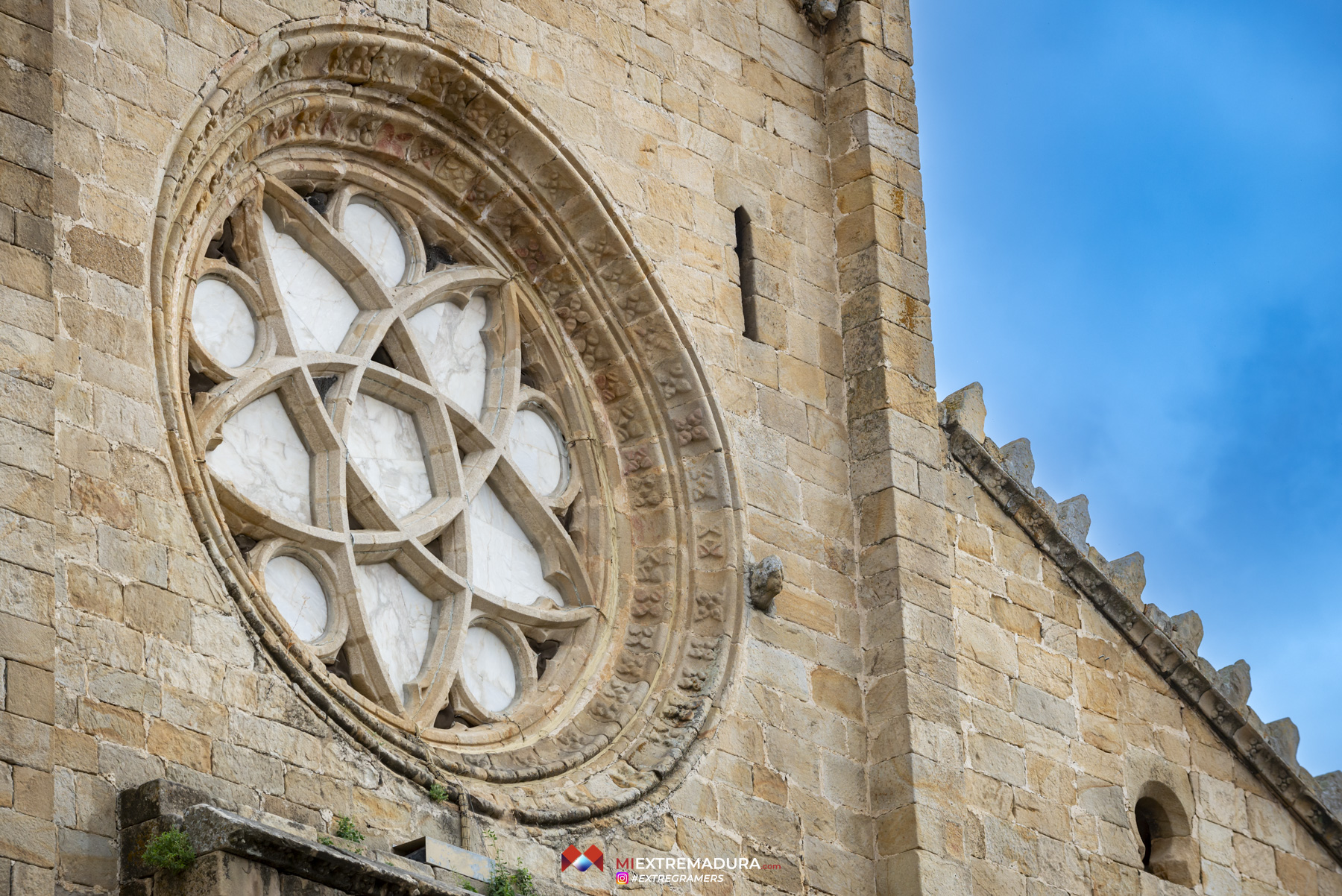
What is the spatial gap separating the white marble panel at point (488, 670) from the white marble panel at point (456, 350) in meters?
1.13

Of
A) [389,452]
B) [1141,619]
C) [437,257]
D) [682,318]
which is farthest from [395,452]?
[1141,619]

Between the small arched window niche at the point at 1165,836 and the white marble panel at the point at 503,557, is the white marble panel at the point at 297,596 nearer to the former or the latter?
the white marble panel at the point at 503,557

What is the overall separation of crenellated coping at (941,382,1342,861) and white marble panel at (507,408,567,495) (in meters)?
2.43

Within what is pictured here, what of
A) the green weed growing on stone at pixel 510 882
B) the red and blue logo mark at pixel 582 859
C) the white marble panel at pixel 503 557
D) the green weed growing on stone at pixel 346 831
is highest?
the white marble panel at pixel 503 557

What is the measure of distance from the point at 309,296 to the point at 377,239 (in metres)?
0.66

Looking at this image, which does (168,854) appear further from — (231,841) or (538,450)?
(538,450)

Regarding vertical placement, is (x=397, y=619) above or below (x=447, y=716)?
above

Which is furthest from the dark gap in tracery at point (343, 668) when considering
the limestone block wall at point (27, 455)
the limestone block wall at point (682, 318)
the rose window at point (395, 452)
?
the limestone block wall at point (27, 455)

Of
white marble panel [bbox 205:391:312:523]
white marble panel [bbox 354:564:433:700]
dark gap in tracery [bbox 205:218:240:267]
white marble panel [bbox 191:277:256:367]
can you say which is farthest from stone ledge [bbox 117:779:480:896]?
dark gap in tracery [bbox 205:218:240:267]

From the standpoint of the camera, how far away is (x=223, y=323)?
10773mm

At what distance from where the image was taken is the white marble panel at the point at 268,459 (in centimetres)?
1048

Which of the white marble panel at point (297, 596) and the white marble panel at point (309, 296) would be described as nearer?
the white marble panel at point (297, 596)

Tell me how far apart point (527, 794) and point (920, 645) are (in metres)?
2.59

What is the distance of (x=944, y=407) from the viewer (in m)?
13.5
